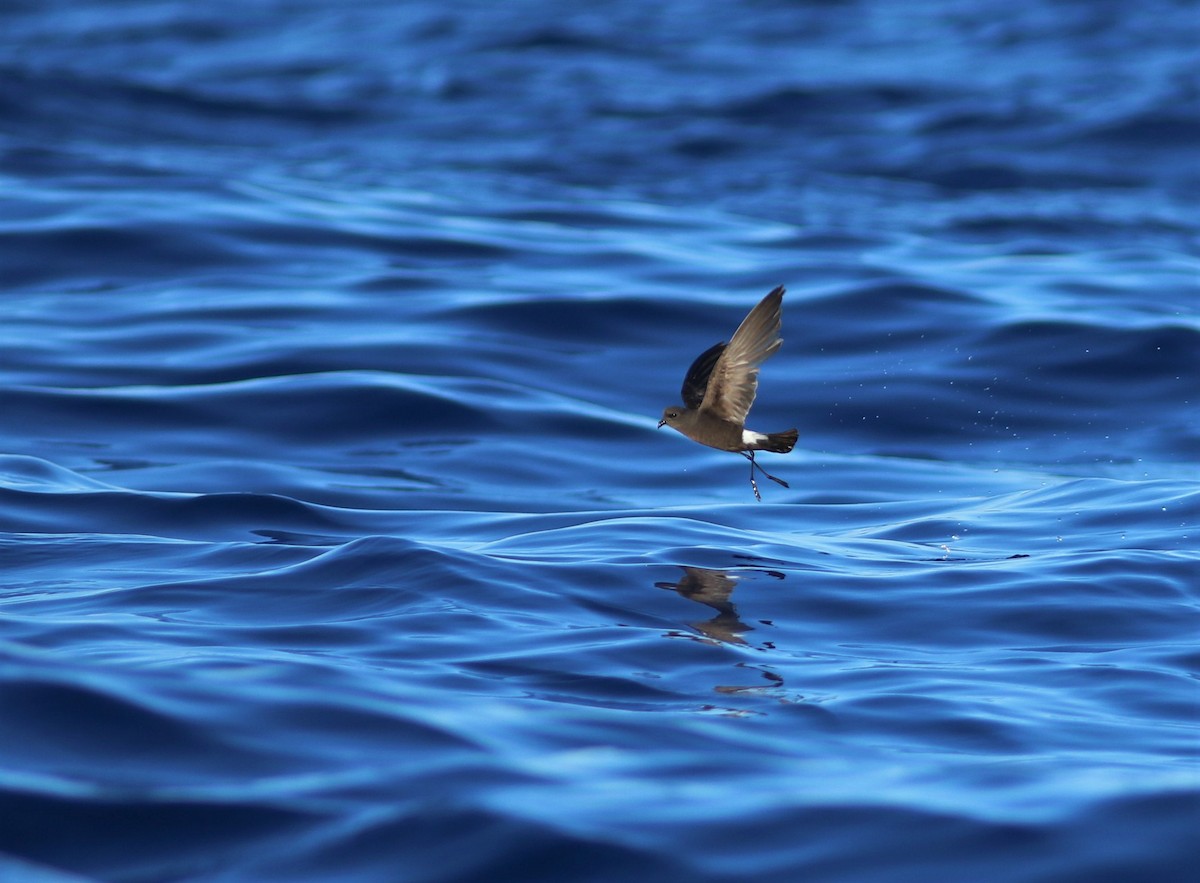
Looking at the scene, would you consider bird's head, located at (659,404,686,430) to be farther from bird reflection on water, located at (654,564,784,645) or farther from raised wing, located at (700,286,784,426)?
bird reflection on water, located at (654,564,784,645)

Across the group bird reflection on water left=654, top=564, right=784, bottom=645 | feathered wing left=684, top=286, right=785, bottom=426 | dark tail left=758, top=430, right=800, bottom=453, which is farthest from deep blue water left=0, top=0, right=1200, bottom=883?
feathered wing left=684, top=286, right=785, bottom=426

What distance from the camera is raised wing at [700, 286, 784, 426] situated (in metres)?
5.73

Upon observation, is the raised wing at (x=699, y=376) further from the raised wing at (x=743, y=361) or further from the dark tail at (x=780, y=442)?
the dark tail at (x=780, y=442)

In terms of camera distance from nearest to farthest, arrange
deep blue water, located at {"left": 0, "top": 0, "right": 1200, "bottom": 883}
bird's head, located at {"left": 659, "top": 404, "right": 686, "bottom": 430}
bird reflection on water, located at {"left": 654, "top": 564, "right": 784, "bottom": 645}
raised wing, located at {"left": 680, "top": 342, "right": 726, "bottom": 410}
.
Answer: deep blue water, located at {"left": 0, "top": 0, "right": 1200, "bottom": 883}, bird reflection on water, located at {"left": 654, "top": 564, "right": 784, "bottom": 645}, raised wing, located at {"left": 680, "top": 342, "right": 726, "bottom": 410}, bird's head, located at {"left": 659, "top": 404, "right": 686, "bottom": 430}

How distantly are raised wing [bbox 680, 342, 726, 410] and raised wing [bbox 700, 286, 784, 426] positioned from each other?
2 cm

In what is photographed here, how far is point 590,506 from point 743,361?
7.55ft

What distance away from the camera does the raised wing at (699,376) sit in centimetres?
601

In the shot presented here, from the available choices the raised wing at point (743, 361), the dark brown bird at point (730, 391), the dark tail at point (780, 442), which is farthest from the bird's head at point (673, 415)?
the dark tail at point (780, 442)

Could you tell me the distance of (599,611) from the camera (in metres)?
5.84

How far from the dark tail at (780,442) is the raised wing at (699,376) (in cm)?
32

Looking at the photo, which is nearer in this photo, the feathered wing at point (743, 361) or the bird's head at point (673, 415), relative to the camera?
the feathered wing at point (743, 361)

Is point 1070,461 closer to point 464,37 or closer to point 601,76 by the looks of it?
point 601,76

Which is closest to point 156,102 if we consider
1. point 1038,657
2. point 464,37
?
point 464,37

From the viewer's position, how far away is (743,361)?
599cm
